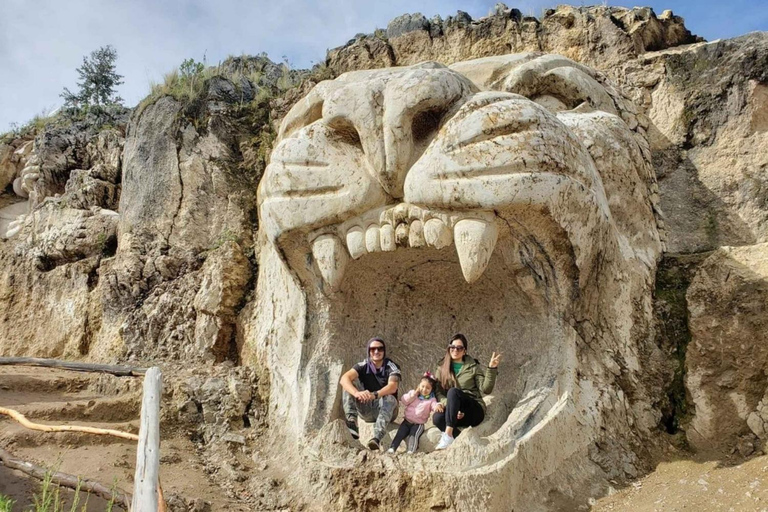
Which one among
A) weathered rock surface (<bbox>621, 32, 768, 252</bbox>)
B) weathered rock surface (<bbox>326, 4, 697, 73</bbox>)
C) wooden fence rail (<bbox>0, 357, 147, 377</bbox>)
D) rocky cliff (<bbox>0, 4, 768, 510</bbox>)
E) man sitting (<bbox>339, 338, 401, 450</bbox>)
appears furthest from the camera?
weathered rock surface (<bbox>326, 4, 697, 73</bbox>)

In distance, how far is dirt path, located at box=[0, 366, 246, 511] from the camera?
12.4ft

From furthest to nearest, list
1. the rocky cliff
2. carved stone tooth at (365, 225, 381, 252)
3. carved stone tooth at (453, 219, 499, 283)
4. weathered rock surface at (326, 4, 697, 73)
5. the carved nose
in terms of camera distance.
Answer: weathered rock surface at (326, 4, 697, 73), the rocky cliff, carved stone tooth at (365, 225, 381, 252), the carved nose, carved stone tooth at (453, 219, 499, 283)

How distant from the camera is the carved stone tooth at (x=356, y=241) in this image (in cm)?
373

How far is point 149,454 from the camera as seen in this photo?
3.07 meters

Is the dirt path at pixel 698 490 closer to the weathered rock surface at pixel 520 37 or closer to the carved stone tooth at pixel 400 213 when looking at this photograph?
the carved stone tooth at pixel 400 213

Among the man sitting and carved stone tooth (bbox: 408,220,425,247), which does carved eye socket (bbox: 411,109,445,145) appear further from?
the man sitting

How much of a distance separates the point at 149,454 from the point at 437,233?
168 cm

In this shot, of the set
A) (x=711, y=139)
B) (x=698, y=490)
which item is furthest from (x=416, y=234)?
(x=711, y=139)

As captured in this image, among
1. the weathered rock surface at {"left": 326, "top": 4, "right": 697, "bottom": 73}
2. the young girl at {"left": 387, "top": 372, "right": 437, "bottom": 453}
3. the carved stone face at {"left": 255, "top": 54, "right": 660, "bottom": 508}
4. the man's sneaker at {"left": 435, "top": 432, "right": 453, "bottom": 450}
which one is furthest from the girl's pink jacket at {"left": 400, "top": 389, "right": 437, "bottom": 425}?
the weathered rock surface at {"left": 326, "top": 4, "right": 697, "bottom": 73}

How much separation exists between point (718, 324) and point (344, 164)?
2.32 metres

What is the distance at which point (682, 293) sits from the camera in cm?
433

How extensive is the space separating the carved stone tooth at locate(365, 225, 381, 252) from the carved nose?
0.67 ft

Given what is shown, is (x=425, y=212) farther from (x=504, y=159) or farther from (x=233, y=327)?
(x=233, y=327)

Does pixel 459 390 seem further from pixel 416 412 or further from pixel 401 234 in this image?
pixel 401 234
